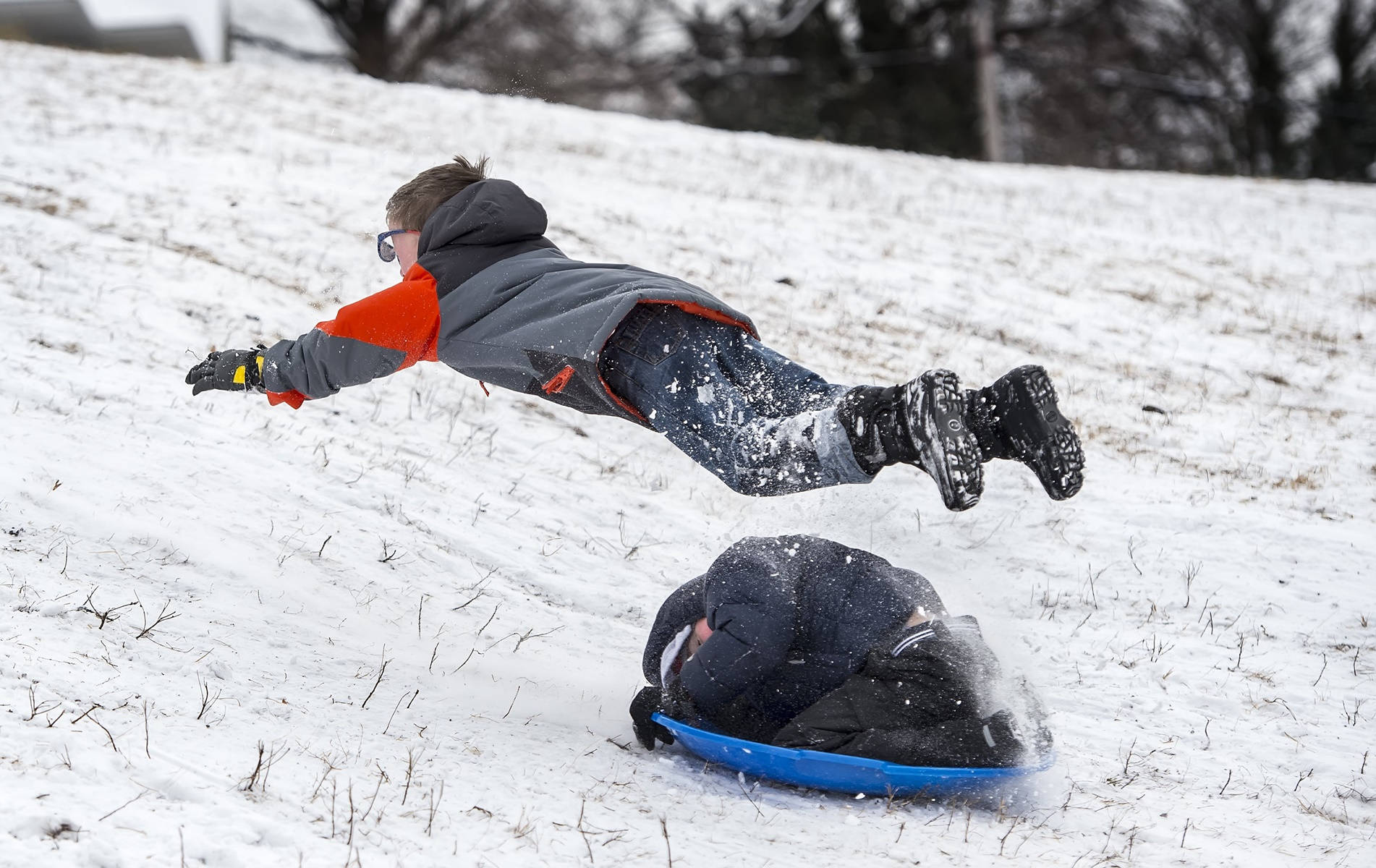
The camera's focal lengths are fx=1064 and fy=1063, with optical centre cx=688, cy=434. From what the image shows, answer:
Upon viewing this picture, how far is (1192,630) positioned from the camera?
434 cm

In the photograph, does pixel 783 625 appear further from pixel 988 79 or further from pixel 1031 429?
pixel 988 79

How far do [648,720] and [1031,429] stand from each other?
143cm

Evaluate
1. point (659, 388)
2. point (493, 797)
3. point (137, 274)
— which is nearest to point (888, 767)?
point (493, 797)

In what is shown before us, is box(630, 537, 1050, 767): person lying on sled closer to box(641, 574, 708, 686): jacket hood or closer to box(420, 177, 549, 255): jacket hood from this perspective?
box(641, 574, 708, 686): jacket hood

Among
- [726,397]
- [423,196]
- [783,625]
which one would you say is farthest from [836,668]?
[423,196]

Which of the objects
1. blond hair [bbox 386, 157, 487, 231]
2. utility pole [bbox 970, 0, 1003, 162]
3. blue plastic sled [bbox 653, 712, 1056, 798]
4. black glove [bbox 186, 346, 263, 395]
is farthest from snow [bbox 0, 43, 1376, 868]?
utility pole [bbox 970, 0, 1003, 162]

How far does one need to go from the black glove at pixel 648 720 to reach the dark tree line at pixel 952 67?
1845 cm

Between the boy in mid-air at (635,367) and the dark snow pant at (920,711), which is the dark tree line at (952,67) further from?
the dark snow pant at (920,711)

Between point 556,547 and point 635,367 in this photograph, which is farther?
point 556,547

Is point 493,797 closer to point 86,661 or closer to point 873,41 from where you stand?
point 86,661

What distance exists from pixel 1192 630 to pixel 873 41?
68.0ft

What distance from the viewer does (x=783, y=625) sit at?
123 inches

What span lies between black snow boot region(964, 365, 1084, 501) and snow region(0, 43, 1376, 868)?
81 centimetres

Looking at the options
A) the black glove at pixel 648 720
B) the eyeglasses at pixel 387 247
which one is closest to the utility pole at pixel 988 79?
the eyeglasses at pixel 387 247
